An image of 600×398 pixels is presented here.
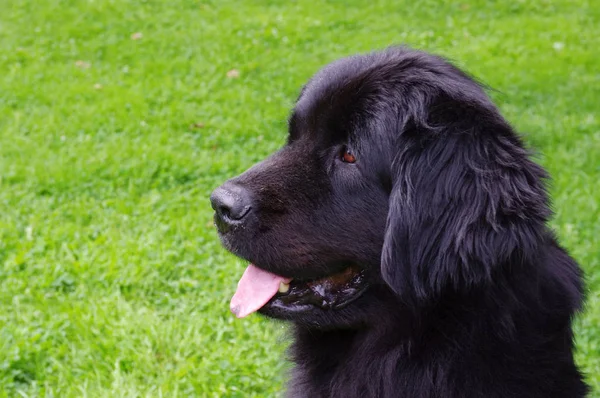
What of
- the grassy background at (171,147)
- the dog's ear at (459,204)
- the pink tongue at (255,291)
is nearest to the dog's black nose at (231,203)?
the pink tongue at (255,291)

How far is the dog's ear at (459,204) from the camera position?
201 centimetres

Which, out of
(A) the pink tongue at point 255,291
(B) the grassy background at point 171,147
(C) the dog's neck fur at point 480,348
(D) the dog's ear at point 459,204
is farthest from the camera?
(B) the grassy background at point 171,147

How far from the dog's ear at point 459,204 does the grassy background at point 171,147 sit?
0.87 m

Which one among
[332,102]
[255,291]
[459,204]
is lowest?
[255,291]

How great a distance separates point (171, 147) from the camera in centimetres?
596

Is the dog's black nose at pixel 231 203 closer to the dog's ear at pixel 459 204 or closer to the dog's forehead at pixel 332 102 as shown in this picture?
the dog's forehead at pixel 332 102

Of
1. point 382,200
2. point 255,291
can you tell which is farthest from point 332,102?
point 255,291

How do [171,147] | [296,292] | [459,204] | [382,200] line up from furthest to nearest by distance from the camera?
[171,147]
[296,292]
[382,200]
[459,204]

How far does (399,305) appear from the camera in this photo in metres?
2.25

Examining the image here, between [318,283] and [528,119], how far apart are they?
4.75m

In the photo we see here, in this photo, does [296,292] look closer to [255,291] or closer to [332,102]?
[255,291]

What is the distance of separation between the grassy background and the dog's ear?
0.87m

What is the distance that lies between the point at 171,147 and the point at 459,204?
4254 mm

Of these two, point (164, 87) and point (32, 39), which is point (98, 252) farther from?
point (32, 39)
